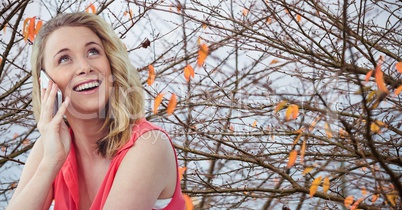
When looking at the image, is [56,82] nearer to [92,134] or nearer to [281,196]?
[92,134]

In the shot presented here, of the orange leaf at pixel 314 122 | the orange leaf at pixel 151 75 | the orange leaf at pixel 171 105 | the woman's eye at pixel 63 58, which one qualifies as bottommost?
the woman's eye at pixel 63 58

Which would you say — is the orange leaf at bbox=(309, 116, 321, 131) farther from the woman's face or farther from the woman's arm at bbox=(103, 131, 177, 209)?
the woman's face

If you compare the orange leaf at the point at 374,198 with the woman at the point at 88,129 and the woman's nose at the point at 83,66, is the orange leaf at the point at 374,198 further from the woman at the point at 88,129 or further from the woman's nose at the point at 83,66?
the woman's nose at the point at 83,66

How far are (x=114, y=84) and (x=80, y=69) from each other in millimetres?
180

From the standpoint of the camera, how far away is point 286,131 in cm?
425

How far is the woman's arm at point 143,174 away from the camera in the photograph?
212cm

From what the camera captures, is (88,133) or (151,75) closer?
(88,133)

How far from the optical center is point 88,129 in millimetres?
2512

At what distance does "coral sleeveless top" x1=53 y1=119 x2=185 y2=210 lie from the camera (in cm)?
227

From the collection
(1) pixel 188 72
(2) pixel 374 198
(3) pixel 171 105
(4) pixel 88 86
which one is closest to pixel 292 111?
(2) pixel 374 198

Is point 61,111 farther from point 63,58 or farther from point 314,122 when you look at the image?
point 314,122

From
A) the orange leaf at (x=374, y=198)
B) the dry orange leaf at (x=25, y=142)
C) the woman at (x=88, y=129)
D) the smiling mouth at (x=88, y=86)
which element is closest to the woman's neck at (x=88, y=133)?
the woman at (x=88, y=129)

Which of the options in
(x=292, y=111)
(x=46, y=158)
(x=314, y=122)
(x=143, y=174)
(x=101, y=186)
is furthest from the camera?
(x=292, y=111)

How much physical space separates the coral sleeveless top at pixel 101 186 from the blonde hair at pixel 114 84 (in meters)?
0.06
